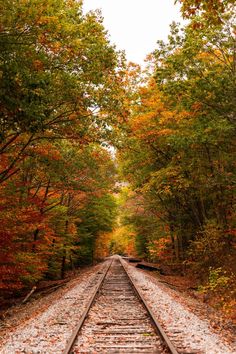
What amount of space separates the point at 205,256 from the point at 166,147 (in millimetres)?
7108

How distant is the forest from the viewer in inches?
309

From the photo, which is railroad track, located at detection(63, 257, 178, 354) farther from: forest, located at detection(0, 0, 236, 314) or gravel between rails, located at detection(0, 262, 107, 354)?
forest, located at detection(0, 0, 236, 314)

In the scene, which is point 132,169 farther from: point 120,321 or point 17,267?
point 120,321

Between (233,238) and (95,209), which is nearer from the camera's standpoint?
(233,238)

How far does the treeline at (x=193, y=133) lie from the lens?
1215 centimetres

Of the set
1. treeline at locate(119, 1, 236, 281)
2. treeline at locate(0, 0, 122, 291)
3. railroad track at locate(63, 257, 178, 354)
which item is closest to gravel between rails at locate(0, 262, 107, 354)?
railroad track at locate(63, 257, 178, 354)

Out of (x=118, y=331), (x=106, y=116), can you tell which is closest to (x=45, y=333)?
(x=118, y=331)

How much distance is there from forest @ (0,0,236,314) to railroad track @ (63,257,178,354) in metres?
3.91

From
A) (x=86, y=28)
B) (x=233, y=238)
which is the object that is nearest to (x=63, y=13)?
(x=86, y=28)

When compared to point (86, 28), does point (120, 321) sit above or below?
below

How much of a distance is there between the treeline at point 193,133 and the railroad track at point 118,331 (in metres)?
Result: 4.90

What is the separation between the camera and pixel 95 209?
116 ft

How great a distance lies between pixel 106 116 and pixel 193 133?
176 inches

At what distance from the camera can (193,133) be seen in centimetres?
1389
